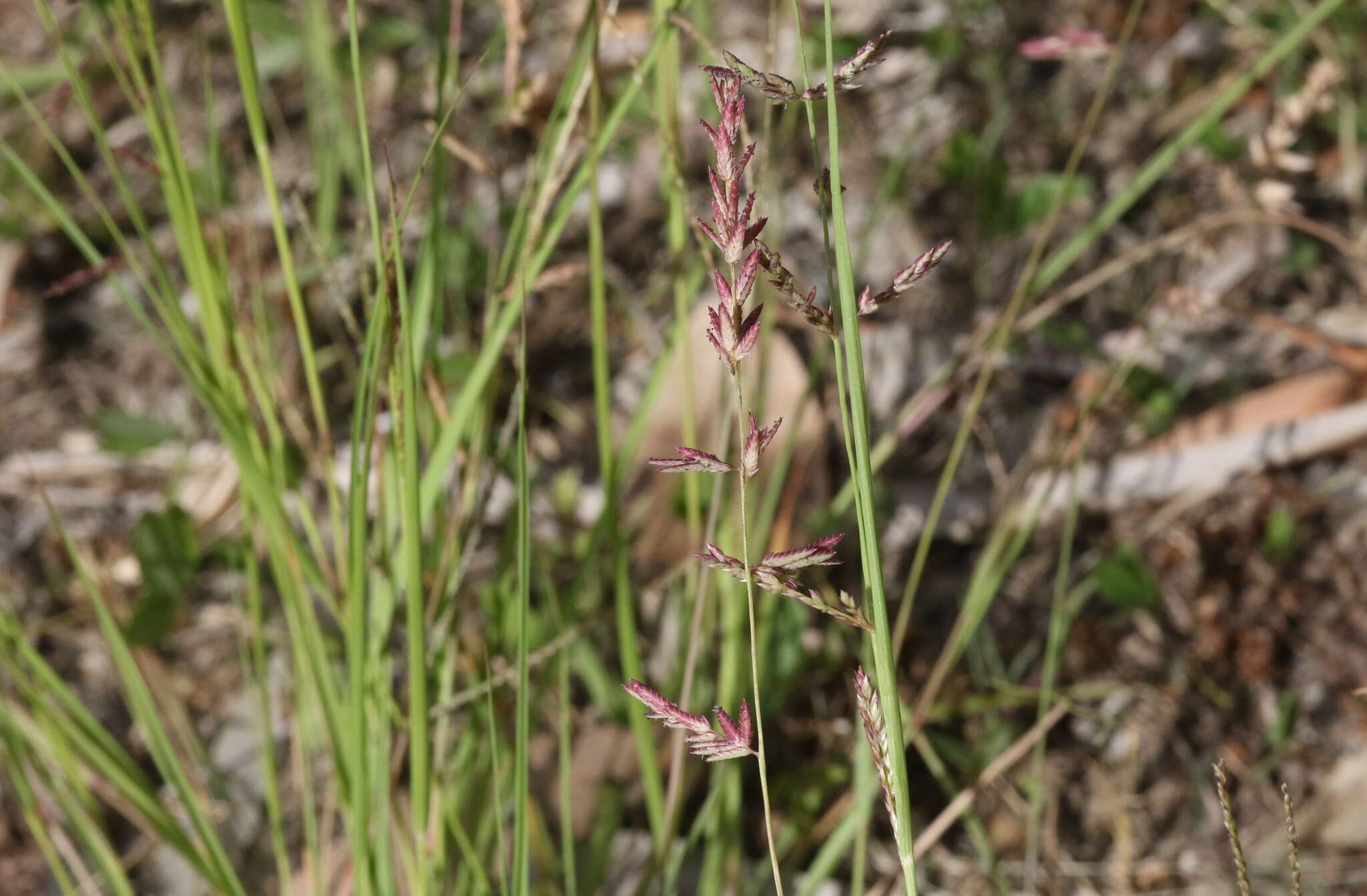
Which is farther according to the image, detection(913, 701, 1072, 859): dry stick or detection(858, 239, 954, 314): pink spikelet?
detection(913, 701, 1072, 859): dry stick

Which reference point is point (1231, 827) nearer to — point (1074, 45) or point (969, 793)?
point (969, 793)

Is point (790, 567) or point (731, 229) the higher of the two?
point (731, 229)

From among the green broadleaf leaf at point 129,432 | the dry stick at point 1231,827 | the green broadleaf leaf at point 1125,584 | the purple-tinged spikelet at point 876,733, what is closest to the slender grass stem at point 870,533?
the purple-tinged spikelet at point 876,733

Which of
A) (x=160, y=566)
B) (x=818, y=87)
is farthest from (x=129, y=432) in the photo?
(x=818, y=87)

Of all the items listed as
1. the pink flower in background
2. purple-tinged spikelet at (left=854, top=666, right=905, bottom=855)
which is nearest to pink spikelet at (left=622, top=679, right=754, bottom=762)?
purple-tinged spikelet at (left=854, top=666, right=905, bottom=855)

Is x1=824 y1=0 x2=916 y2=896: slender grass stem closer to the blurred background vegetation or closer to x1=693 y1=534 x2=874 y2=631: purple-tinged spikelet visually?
x1=693 y1=534 x2=874 y2=631: purple-tinged spikelet

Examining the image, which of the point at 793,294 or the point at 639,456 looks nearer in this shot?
the point at 793,294

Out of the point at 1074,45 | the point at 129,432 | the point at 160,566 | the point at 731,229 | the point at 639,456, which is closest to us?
the point at 731,229

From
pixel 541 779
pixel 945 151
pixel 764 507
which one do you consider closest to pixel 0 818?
pixel 541 779

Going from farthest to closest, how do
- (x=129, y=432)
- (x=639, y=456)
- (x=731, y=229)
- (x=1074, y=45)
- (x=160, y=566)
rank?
(x=129, y=432)
(x=639, y=456)
(x=160, y=566)
(x=1074, y=45)
(x=731, y=229)
